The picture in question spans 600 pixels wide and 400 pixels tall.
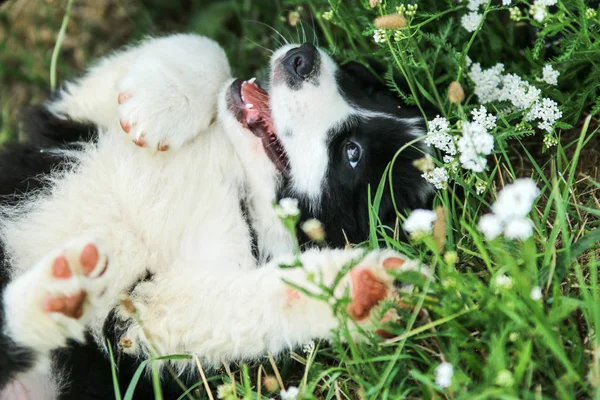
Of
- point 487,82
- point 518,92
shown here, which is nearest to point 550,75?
point 518,92

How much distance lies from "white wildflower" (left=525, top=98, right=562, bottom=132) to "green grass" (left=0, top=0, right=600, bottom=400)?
0.14 feet

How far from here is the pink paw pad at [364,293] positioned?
87.4 inches

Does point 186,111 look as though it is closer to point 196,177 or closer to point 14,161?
point 196,177

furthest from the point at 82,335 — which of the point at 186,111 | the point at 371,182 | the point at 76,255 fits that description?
the point at 371,182

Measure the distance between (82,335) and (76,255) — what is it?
29 centimetres

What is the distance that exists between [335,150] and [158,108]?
784 mm

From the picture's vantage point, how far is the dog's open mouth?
297 cm

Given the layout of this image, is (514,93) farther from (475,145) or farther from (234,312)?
(234,312)

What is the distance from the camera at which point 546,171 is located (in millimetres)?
3123

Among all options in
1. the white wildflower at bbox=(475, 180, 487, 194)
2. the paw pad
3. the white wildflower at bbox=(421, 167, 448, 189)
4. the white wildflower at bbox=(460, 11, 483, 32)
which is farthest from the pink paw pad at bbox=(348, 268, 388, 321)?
the white wildflower at bbox=(460, 11, 483, 32)

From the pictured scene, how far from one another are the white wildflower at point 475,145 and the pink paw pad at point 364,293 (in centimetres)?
50

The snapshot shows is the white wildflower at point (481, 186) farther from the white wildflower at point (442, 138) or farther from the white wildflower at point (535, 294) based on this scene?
the white wildflower at point (535, 294)

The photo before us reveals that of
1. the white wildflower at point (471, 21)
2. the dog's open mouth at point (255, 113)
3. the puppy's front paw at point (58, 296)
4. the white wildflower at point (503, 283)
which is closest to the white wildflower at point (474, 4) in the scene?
the white wildflower at point (471, 21)

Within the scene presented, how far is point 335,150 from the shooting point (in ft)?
9.30
